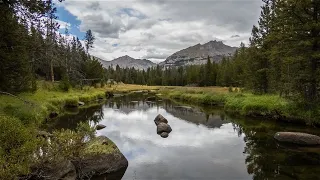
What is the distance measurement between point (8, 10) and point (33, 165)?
942 centimetres

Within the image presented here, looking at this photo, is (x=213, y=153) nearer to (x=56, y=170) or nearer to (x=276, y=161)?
(x=276, y=161)

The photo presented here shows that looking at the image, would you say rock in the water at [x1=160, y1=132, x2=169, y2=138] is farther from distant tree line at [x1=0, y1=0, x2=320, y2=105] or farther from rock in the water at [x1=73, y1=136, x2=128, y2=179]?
distant tree line at [x1=0, y1=0, x2=320, y2=105]

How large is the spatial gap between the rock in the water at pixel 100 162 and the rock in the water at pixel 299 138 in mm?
13229

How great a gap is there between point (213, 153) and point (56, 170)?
11594mm

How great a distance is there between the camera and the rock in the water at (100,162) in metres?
14.0

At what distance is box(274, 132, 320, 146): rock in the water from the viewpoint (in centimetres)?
2025

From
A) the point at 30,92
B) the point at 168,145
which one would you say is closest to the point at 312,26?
the point at 168,145

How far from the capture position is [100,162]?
1464 cm

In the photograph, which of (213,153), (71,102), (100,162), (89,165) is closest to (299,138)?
(213,153)

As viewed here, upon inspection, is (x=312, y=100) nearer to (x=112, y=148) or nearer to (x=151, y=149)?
(x=151, y=149)

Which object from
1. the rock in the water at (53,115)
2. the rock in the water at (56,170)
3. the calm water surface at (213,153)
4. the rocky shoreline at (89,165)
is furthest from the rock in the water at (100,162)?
the rock in the water at (53,115)

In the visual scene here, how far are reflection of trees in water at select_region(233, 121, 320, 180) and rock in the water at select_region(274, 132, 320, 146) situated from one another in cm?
81

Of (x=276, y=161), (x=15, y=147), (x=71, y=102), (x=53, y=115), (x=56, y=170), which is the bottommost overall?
(x=276, y=161)

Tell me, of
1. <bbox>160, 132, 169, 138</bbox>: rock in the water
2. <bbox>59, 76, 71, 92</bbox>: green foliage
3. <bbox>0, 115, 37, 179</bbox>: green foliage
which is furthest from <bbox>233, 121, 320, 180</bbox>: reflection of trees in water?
<bbox>59, 76, 71, 92</bbox>: green foliage
